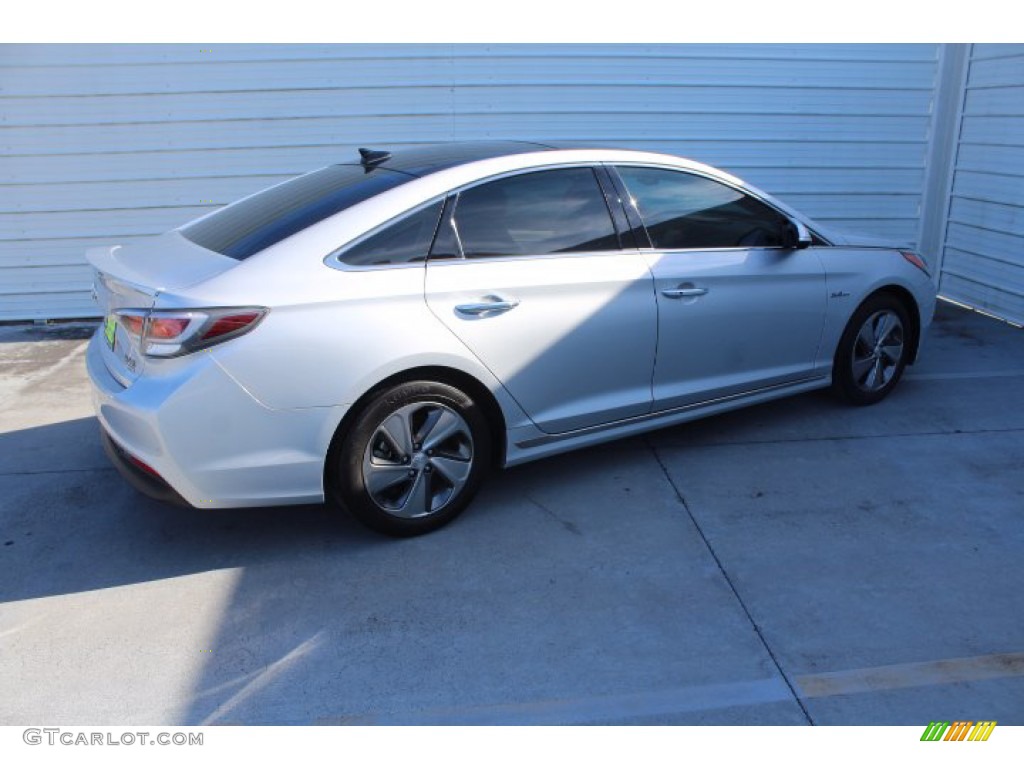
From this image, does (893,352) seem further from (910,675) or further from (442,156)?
(442,156)

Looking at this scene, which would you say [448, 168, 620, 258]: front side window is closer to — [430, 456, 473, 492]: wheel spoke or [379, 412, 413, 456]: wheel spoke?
[379, 412, 413, 456]: wheel spoke

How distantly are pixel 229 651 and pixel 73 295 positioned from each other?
559 cm

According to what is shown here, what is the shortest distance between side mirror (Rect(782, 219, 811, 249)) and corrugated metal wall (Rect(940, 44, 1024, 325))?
346cm

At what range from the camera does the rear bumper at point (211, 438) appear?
Result: 11.2 ft

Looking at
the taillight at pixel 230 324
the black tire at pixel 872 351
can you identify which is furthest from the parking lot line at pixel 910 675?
the black tire at pixel 872 351

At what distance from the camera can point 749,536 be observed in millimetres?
3990

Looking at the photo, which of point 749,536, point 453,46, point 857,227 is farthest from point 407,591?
point 857,227

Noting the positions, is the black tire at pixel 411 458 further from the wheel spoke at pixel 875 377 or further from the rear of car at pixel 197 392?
the wheel spoke at pixel 875 377

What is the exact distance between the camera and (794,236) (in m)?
4.87

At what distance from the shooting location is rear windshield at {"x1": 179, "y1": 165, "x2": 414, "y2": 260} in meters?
3.82

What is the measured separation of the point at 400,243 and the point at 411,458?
2.99 feet
